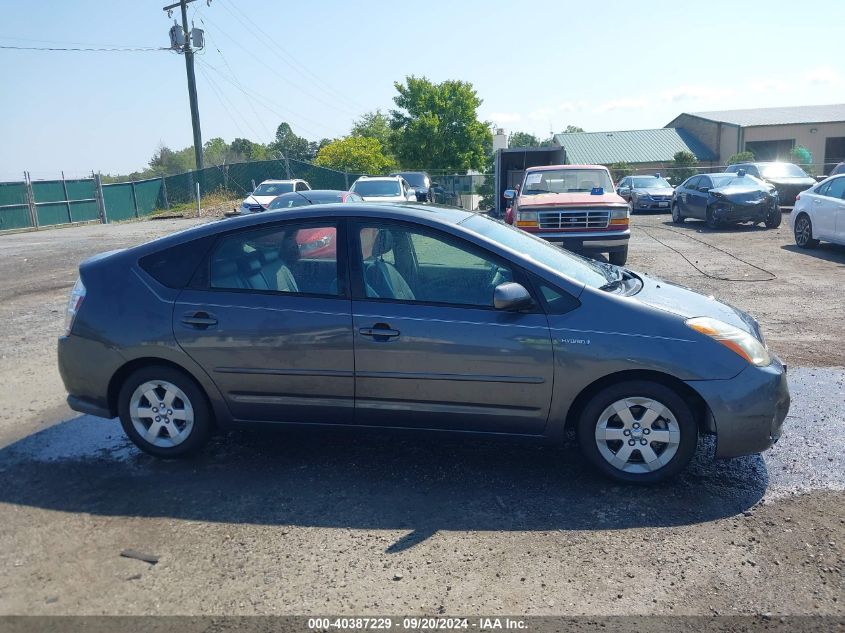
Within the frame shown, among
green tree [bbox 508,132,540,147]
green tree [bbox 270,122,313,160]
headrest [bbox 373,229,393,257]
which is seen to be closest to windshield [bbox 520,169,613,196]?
headrest [bbox 373,229,393,257]

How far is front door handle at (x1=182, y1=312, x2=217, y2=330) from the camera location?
14.9 feet

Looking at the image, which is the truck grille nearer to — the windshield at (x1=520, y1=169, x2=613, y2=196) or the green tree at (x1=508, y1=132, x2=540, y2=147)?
the windshield at (x1=520, y1=169, x2=613, y2=196)

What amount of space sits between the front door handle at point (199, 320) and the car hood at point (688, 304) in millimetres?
2692

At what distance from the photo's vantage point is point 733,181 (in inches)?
779

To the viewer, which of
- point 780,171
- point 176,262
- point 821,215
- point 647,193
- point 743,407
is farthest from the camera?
point 647,193

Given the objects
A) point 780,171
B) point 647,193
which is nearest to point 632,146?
point 647,193

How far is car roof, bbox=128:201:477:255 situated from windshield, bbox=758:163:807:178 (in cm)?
2168

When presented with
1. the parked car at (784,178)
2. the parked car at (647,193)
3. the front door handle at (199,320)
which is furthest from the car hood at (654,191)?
the front door handle at (199,320)

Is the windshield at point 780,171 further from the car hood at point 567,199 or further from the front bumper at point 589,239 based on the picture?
the front bumper at point 589,239

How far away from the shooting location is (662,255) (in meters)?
14.1

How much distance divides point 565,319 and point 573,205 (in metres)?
7.59

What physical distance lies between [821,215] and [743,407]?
11312 mm

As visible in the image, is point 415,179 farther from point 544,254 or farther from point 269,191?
point 544,254

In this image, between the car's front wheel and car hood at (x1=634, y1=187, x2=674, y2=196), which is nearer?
the car's front wheel
